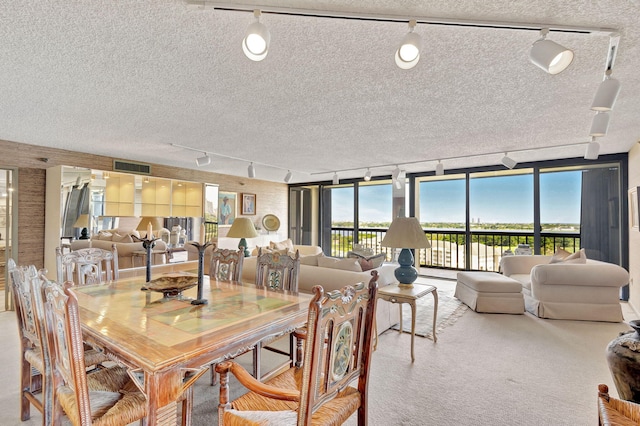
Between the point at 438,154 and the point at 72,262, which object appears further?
the point at 438,154

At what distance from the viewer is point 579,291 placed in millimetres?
3814

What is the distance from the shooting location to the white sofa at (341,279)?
3.05 m

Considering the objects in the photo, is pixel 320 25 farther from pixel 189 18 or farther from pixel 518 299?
pixel 518 299

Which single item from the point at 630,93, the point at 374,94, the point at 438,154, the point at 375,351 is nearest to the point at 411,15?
the point at 374,94

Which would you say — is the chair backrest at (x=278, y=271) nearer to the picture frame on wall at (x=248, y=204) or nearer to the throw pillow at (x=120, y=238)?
the throw pillow at (x=120, y=238)

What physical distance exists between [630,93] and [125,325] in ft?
12.8

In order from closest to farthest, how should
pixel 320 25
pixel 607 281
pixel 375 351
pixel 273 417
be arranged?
pixel 273 417, pixel 320 25, pixel 375 351, pixel 607 281

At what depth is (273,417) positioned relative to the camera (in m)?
1.22

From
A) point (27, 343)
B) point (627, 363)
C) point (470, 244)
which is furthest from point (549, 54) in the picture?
point (470, 244)

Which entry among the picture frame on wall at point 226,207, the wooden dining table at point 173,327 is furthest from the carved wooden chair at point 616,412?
the picture frame on wall at point 226,207

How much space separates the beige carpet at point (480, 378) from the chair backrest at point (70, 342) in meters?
0.87

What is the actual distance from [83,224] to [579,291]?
22.1 ft

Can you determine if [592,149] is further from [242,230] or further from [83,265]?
[83,265]

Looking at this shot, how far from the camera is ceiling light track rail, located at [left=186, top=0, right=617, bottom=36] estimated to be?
147 centimetres
